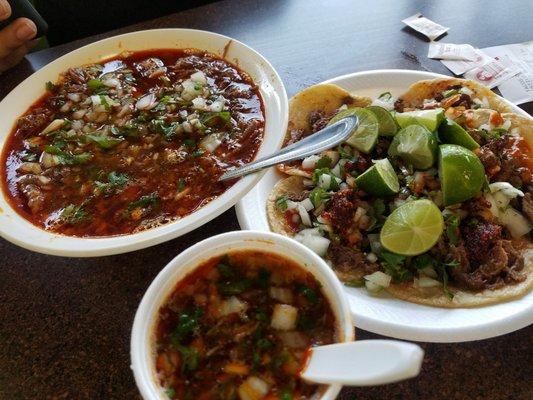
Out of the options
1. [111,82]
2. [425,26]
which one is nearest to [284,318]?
[111,82]

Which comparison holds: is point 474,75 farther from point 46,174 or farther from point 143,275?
point 46,174

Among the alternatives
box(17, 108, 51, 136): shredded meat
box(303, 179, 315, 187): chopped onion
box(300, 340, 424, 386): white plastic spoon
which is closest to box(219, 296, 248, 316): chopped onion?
box(300, 340, 424, 386): white plastic spoon

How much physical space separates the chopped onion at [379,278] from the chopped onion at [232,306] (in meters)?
0.62

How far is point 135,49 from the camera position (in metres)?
2.33

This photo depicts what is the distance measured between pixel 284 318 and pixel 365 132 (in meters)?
1.04

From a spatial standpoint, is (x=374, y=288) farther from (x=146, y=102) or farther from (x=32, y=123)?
(x=32, y=123)

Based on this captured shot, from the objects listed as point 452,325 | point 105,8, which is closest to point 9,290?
point 452,325

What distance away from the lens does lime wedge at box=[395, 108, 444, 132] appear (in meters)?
1.92

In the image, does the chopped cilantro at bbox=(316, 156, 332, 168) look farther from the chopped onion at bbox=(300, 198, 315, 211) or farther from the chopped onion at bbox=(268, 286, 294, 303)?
the chopped onion at bbox=(268, 286, 294, 303)

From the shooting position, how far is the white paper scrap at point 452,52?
2.76 metres

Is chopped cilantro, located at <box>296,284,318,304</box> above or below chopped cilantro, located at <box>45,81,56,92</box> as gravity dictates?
below

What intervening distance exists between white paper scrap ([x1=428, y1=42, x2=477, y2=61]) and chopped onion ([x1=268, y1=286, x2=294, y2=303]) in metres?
2.14

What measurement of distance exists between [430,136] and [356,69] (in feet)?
3.44

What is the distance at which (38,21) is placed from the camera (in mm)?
2717
